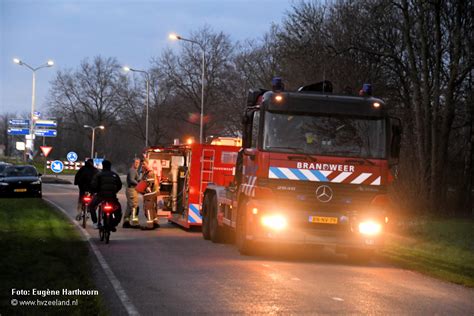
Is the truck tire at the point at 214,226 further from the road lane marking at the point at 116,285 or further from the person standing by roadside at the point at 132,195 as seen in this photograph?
the person standing by roadside at the point at 132,195

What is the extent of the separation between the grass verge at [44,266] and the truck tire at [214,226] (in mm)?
3027

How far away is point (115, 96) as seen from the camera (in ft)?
291

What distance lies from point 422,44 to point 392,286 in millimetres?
20102

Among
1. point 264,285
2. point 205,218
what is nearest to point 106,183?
point 205,218

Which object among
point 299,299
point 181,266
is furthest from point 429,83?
point 299,299

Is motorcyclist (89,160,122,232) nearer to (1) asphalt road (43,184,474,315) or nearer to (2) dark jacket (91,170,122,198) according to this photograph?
(2) dark jacket (91,170,122,198)

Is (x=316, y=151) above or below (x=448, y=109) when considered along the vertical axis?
below

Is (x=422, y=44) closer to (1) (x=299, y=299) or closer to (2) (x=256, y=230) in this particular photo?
(2) (x=256, y=230)

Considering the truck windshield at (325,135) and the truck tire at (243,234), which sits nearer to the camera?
the truck windshield at (325,135)

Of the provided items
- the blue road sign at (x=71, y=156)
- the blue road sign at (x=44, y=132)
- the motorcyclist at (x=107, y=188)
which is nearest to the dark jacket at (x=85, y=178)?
the motorcyclist at (x=107, y=188)

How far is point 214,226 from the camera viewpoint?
17.9 m

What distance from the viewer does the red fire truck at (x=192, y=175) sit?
20125 mm

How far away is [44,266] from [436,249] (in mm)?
9763

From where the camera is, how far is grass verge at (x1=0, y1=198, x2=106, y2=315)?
869 centimetres
